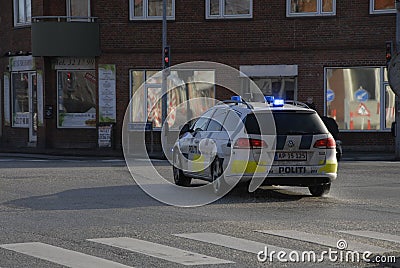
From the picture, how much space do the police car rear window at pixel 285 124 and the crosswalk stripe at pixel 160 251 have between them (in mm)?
4772

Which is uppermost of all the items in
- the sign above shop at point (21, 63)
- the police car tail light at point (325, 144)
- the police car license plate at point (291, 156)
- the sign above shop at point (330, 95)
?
the sign above shop at point (21, 63)

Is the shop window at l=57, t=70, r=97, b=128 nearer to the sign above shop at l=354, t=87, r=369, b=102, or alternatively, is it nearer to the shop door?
the shop door

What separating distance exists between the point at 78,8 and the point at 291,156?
20311 mm

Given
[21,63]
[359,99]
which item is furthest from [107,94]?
[359,99]

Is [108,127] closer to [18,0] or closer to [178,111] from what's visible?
[178,111]

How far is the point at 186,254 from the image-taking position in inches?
357

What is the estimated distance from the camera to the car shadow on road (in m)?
13.6

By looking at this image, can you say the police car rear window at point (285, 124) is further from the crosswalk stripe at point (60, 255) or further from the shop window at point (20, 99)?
the shop window at point (20, 99)

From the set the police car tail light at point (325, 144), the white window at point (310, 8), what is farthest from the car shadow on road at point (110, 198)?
the white window at point (310, 8)

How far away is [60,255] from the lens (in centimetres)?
904

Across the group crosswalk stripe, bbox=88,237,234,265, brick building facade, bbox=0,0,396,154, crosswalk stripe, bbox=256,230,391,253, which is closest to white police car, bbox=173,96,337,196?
crosswalk stripe, bbox=256,230,391,253

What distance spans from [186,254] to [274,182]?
217 inches

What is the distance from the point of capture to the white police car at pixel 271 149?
1414cm

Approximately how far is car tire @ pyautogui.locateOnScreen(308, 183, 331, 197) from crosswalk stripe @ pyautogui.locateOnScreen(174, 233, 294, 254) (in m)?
5.02
